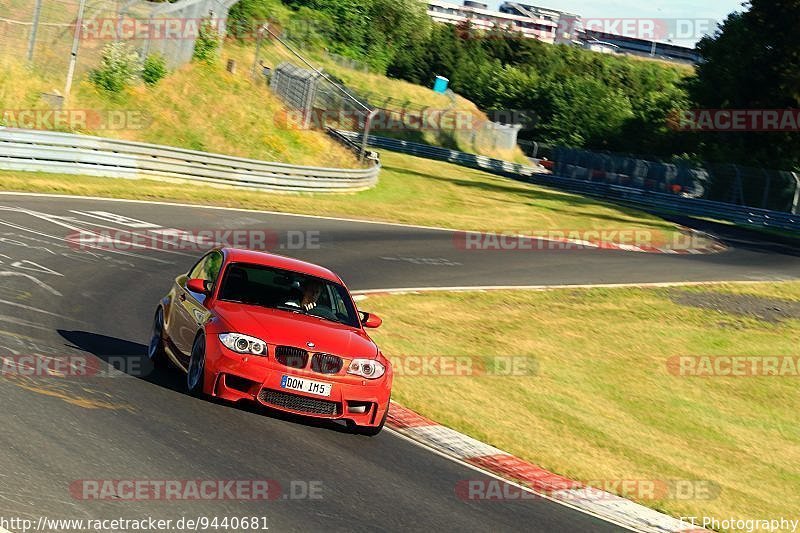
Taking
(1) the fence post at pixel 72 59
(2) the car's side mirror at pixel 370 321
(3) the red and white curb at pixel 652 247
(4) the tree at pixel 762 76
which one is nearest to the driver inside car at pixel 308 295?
(2) the car's side mirror at pixel 370 321

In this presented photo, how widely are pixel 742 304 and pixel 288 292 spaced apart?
1742 cm

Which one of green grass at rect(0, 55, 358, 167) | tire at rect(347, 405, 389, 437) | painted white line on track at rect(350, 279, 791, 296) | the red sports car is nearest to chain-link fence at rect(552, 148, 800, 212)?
green grass at rect(0, 55, 358, 167)

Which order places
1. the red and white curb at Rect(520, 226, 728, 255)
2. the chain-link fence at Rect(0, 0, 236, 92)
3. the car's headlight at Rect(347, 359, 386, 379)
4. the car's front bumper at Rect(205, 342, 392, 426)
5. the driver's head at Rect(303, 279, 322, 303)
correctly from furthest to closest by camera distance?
the red and white curb at Rect(520, 226, 728, 255)
the chain-link fence at Rect(0, 0, 236, 92)
the driver's head at Rect(303, 279, 322, 303)
the car's headlight at Rect(347, 359, 386, 379)
the car's front bumper at Rect(205, 342, 392, 426)

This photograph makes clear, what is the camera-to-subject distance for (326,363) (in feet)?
A: 32.9

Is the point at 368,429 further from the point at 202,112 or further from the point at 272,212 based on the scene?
the point at 202,112

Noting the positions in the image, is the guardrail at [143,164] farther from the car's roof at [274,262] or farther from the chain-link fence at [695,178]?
the chain-link fence at [695,178]

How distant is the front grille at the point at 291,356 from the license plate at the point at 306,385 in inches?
5.4

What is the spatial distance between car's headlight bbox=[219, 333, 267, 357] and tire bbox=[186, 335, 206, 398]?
0.27m

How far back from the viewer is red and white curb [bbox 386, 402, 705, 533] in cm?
957

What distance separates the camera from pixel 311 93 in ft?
144

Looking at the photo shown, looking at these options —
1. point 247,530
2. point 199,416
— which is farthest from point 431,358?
point 247,530

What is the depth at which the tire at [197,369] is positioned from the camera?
32.9ft

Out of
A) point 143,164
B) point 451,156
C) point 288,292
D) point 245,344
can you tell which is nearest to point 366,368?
point 245,344

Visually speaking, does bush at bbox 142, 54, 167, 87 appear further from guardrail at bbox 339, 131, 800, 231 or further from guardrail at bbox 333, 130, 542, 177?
guardrail at bbox 333, 130, 542, 177
